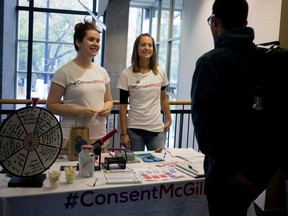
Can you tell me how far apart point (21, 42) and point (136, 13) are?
3071mm

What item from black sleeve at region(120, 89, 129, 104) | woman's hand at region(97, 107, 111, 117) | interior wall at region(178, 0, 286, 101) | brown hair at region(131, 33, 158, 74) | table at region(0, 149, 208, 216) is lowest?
table at region(0, 149, 208, 216)

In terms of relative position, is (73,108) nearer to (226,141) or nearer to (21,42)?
(226,141)

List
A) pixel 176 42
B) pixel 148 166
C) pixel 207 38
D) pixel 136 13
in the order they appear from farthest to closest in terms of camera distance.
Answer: pixel 136 13
pixel 176 42
pixel 207 38
pixel 148 166

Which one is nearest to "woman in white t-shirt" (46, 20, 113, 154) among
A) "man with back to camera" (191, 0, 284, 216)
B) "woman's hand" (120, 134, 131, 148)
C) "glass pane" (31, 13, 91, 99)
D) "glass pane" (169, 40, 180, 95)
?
"woman's hand" (120, 134, 131, 148)

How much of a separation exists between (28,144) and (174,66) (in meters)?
4.89

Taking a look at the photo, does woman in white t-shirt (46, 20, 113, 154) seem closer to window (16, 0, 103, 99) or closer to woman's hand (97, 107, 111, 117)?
woman's hand (97, 107, 111, 117)

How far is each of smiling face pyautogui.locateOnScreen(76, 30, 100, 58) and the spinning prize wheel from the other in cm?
66

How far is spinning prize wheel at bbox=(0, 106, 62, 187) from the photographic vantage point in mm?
1394

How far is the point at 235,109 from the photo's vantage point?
3.81 feet

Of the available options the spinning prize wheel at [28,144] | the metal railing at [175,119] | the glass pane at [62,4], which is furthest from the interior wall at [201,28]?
the glass pane at [62,4]

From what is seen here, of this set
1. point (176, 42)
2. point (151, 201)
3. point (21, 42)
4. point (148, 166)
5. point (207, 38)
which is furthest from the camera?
point (21, 42)

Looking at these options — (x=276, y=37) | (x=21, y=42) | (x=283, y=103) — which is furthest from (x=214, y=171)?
(x=21, y=42)

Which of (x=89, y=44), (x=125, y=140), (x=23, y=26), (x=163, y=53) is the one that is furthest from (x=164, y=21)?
(x=89, y=44)

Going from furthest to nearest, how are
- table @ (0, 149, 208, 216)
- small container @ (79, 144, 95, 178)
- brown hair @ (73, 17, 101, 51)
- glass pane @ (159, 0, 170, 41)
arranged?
glass pane @ (159, 0, 170, 41)
brown hair @ (73, 17, 101, 51)
small container @ (79, 144, 95, 178)
table @ (0, 149, 208, 216)
